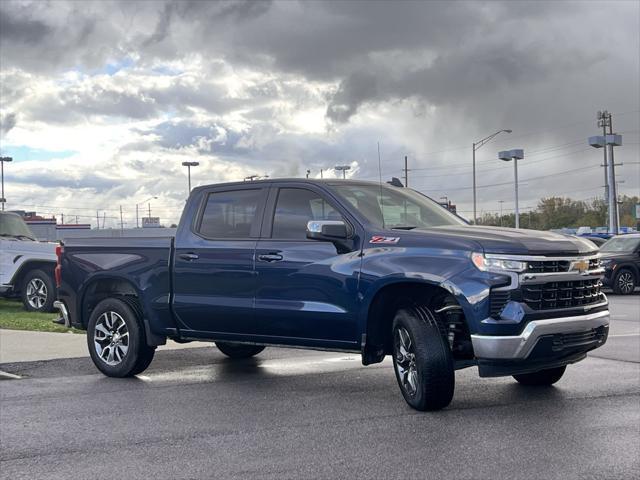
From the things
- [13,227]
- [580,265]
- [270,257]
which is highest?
[13,227]

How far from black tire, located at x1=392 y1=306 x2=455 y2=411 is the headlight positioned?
2.28 ft

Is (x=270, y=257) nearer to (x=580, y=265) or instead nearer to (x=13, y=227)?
Answer: (x=580, y=265)

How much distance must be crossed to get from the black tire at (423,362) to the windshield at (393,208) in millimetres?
906

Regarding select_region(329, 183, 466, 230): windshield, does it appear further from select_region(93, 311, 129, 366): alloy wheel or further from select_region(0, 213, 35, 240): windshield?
select_region(0, 213, 35, 240): windshield

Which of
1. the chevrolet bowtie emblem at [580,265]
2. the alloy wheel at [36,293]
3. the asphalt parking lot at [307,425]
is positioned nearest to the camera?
the asphalt parking lot at [307,425]

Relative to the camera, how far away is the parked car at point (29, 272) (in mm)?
15180

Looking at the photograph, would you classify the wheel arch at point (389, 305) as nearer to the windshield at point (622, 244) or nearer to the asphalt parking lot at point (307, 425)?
the asphalt parking lot at point (307, 425)

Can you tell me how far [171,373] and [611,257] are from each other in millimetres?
15431

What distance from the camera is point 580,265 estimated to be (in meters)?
6.38

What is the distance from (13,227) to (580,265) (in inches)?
518

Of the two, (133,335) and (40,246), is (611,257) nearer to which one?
(40,246)

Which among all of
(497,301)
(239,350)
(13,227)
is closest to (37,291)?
(13,227)

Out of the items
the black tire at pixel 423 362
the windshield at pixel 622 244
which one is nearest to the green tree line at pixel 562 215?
the windshield at pixel 622 244

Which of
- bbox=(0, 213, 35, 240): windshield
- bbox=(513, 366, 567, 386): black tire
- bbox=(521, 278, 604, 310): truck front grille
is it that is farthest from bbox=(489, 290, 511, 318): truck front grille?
bbox=(0, 213, 35, 240): windshield
